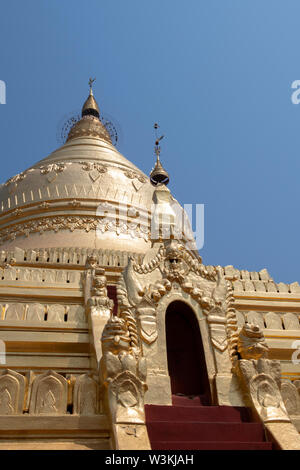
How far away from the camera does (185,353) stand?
8289 millimetres

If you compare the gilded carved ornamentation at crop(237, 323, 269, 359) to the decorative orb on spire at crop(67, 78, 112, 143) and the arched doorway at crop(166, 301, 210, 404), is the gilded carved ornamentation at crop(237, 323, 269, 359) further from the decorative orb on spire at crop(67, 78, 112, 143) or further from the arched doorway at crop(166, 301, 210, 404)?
the decorative orb on spire at crop(67, 78, 112, 143)

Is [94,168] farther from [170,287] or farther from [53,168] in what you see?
[170,287]

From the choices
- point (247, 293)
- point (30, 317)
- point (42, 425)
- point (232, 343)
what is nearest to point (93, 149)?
point (247, 293)

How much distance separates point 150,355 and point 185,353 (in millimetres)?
1096

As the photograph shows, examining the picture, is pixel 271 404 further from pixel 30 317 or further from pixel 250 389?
pixel 30 317

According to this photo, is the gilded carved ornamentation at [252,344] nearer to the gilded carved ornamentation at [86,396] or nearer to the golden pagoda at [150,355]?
the golden pagoda at [150,355]

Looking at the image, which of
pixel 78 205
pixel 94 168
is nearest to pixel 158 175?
pixel 78 205

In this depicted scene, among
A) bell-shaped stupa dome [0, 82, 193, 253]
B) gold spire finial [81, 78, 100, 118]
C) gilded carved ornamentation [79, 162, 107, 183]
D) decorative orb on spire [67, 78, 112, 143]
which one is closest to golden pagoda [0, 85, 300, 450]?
bell-shaped stupa dome [0, 82, 193, 253]

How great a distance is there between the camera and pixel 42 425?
579cm

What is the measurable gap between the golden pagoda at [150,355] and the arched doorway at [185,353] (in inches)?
0.7

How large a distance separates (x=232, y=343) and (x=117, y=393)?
265 centimetres

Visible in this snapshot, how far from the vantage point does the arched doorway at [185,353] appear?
780 centimetres

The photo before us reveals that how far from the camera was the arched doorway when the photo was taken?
780cm

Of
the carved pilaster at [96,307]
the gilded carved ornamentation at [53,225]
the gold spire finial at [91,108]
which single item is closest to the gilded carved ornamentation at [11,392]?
the carved pilaster at [96,307]
